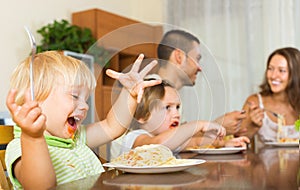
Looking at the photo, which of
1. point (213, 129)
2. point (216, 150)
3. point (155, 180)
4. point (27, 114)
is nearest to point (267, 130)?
point (216, 150)

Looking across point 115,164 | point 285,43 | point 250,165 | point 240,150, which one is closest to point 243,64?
point 285,43

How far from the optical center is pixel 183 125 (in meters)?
0.87

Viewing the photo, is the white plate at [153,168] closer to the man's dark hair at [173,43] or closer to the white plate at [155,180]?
the white plate at [155,180]

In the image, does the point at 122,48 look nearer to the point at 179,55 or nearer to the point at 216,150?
the point at 179,55

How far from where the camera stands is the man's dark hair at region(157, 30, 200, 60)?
32.0 inches

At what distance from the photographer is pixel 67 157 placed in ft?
3.31

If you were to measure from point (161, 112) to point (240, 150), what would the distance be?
0.64 metres

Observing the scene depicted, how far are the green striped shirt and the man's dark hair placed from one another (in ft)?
0.85

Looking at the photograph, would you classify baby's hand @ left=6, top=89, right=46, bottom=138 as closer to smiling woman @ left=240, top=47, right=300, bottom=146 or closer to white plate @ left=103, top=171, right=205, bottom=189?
white plate @ left=103, top=171, right=205, bottom=189

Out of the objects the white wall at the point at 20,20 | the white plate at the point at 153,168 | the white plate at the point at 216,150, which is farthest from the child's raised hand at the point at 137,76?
the white wall at the point at 20,20

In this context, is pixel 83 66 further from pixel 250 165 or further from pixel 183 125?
pixel 250 165

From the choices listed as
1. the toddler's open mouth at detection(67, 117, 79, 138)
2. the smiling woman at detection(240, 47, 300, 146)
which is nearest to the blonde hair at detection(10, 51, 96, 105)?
the toddler's open mouth at detection(67, 117, 79, 138)

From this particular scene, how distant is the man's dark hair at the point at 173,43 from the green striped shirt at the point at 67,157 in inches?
10.3

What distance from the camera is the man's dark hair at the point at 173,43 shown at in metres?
0.81
